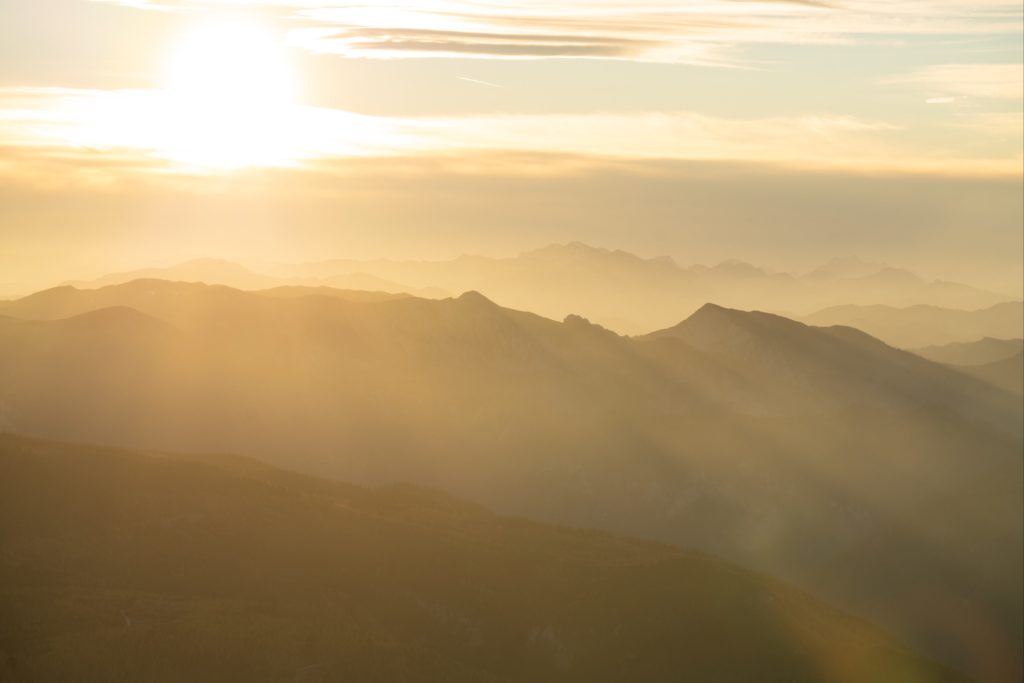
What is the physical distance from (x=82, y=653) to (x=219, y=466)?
149 feet

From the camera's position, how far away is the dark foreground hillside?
76.4m

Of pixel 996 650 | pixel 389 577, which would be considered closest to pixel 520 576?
pixel 389 577

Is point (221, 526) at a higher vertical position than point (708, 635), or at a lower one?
higher

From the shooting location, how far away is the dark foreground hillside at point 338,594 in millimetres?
76375

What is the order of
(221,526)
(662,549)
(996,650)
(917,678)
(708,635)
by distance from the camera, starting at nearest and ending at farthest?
(221,526), (708,635), (917,678), (662,549), (996,650)

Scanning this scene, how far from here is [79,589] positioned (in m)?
80.3

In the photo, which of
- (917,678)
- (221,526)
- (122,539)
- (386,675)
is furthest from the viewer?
(917,678)

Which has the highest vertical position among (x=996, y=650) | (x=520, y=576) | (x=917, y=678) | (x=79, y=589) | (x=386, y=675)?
(x=79, y=589)

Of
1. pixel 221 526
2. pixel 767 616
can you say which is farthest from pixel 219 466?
Result: pixel 767 616

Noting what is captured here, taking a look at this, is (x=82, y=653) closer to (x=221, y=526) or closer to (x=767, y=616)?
(x=221, y=526)

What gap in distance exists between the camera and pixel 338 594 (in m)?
90.8

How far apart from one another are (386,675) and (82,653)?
19059mm

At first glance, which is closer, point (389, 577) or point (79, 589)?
point (79, 589)

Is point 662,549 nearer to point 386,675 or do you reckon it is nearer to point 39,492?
point 386,675
